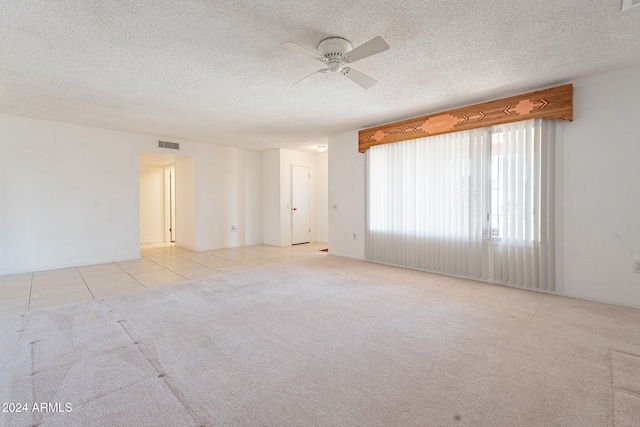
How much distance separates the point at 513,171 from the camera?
404 centimetres

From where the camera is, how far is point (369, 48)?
2463 millimetres

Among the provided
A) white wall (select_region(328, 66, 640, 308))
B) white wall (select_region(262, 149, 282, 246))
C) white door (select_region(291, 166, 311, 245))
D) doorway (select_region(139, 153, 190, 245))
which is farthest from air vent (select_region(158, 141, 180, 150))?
white wall (select_region(328, 66, 640, 308))

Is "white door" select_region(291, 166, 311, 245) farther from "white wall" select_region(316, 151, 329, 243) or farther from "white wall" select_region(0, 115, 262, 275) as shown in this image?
"white wall" select_region(0, 115, 262, 275)

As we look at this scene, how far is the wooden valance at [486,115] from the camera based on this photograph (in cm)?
365

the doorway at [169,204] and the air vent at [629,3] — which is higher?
the air vent at [629,3]

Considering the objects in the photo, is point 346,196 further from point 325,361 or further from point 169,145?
point 325,361

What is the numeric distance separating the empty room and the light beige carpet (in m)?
0.02

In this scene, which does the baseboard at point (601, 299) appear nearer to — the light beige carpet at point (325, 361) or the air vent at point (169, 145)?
the light beige carpet at point (325, 361)

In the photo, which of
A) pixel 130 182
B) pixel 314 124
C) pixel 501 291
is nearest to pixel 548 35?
pixel 501 291

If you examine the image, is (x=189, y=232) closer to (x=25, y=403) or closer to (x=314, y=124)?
(x=314, y=124)

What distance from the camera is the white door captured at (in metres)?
8.42

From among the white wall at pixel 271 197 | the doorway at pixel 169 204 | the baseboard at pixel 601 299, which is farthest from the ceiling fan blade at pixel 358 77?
the doorway at pixel 169 204

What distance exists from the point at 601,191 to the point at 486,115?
1.68 metres

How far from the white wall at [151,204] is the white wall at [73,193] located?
229cm
